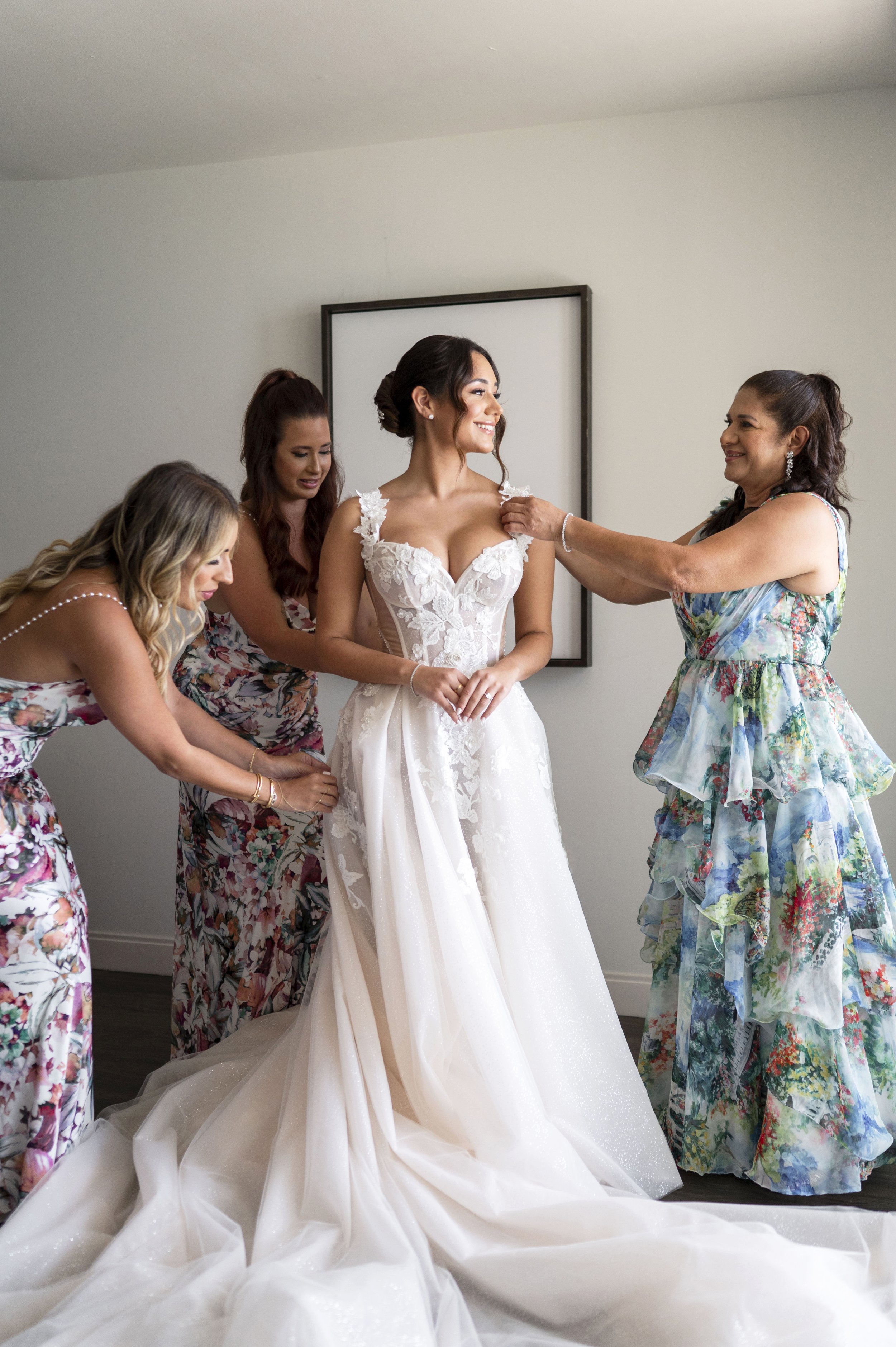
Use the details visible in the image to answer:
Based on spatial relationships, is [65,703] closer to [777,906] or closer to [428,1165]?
[428,1165]

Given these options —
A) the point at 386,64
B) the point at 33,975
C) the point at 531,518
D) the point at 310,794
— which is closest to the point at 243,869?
the point at 310,794

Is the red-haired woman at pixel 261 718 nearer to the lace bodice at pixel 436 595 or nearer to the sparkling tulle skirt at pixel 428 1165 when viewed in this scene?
A: the sparkling tulle skirt at pixel 428 1165

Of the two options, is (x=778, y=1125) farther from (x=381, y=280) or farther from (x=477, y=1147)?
(x=381, y=280)

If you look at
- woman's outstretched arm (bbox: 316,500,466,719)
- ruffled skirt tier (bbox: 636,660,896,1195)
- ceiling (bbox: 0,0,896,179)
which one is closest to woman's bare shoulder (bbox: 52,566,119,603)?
woman's outstretched arm (bbox: 316,500,466,719)

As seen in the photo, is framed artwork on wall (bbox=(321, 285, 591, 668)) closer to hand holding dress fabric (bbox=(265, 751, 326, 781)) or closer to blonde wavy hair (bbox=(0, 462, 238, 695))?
hand holding dress fabric (bbox=(265, 751, 326, 781))

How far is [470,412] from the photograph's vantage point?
7.21ft

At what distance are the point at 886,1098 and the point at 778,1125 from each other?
26 cm

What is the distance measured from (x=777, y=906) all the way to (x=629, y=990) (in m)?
1.34

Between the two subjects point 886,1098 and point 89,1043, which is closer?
point 89,1043

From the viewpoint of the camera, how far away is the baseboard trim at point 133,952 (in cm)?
386

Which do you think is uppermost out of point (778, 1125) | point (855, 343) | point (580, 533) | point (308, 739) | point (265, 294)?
point (265, 294)

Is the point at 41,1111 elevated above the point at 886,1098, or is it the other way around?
the point at 41,1111

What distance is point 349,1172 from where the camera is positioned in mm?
1809

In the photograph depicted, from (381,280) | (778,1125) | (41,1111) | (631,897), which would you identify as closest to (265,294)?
(381,280)
